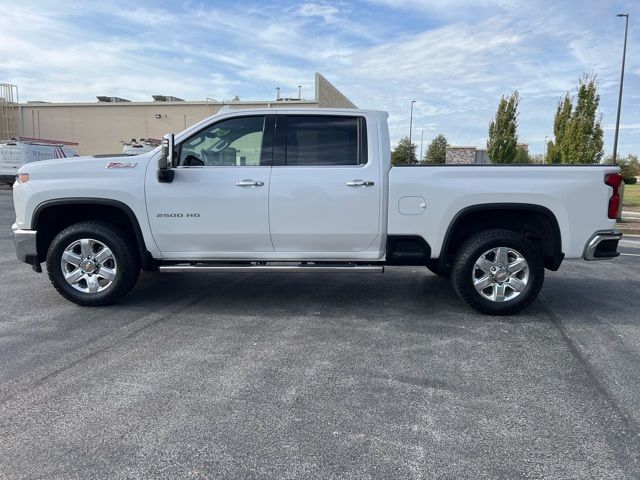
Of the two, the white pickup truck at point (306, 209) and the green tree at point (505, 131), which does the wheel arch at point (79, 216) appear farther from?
the green tree at point (505, 131)

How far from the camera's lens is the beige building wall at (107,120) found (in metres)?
30.5

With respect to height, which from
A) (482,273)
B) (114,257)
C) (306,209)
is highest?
(306,209)

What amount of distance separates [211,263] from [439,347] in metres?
2.51

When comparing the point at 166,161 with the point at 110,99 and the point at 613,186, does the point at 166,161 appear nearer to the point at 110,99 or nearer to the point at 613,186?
the point at 613,186

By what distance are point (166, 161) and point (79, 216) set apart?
4.58 feet

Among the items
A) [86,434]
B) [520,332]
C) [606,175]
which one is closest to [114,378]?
[86,434]

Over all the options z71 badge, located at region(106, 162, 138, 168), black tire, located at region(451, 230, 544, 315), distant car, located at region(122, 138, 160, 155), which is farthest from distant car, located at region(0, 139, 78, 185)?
black tire, located at region(451, 230, 544, 315)

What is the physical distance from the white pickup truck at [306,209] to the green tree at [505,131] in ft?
65.6

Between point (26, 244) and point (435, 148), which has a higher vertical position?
point (435, 148)

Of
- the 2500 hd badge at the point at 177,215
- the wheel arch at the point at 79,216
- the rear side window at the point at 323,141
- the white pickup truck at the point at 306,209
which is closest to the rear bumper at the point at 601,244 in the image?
the white pickup truck at the point at 306,209

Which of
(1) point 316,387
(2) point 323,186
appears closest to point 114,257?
(2) point 323,186

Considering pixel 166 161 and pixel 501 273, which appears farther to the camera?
pixel 501 273

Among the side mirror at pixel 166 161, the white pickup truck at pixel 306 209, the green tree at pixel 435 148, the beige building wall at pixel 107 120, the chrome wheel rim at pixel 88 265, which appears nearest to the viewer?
the side mirror at pixel 166 161

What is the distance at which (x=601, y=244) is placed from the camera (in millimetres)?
5016
